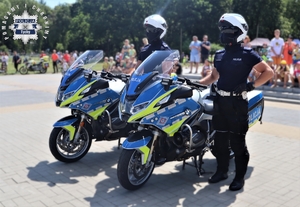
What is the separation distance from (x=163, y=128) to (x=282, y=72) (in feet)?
31.4

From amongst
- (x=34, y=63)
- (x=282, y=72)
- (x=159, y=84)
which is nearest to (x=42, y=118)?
(x=159, y=84)

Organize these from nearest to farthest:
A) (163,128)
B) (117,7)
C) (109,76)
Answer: (163,128) → (109,76) → (117,7)

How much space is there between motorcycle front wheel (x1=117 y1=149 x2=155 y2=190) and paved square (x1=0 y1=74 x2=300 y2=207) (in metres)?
0.12

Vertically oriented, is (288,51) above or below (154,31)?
below

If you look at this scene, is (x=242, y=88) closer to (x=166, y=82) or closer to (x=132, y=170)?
(x=166, y=82)

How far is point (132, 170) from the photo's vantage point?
162 inches

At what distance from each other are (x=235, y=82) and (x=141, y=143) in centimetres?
130

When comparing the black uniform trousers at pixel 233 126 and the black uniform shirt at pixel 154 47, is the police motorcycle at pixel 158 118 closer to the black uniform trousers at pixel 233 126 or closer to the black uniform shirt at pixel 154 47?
the black uniform trousers at pixel 233 126

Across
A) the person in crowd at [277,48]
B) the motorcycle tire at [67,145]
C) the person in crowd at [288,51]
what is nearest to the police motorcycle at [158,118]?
the motorcycle tire at [67,145]

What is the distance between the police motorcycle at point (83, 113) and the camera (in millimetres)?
4938

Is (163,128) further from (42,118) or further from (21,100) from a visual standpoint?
(21,100)

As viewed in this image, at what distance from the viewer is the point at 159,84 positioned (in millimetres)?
4035

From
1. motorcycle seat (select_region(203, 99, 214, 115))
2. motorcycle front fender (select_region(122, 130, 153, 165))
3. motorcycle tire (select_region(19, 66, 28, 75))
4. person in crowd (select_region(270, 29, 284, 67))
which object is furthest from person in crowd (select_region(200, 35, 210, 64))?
motorcycle tire (select_region(19, 66, 28, 75))

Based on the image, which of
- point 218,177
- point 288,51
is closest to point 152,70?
point 218,177
